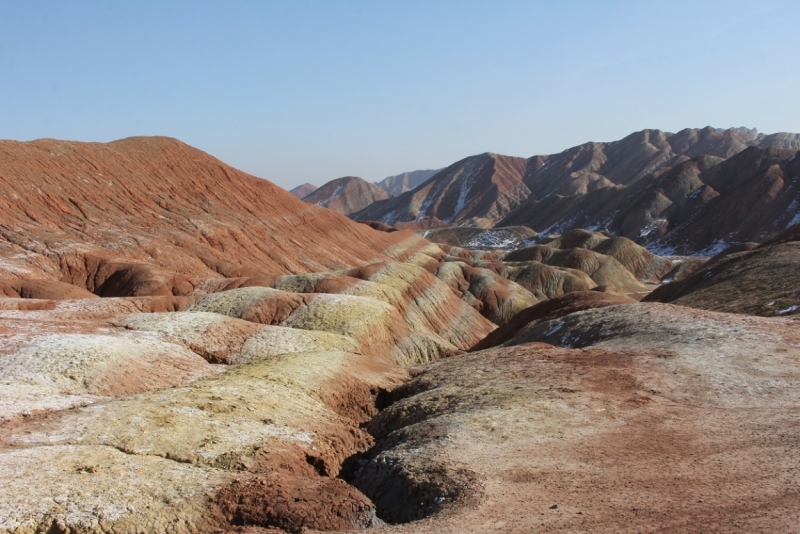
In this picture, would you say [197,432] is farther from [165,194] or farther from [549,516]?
[165,194]

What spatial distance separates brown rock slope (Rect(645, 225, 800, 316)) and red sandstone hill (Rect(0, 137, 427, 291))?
4232 centimetres

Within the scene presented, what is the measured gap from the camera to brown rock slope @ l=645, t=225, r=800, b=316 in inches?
1489

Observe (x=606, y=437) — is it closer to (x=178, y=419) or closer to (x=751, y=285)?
(x=178, y=419)

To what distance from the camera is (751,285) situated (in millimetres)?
43594

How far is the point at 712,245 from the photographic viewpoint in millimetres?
151375

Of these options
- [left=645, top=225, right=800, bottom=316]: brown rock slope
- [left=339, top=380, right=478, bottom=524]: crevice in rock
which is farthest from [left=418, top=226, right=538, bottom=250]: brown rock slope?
[left=339, top=380, right=478, bottom=524]: crevice in rock

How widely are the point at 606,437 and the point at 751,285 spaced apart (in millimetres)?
31275

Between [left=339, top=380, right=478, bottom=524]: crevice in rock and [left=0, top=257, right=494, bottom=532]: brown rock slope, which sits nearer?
[left=0, top=257, right=494, bottom=532]: brown rock slope

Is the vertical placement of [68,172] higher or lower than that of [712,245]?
higher

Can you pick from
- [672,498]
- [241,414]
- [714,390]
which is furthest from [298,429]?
[714,390]

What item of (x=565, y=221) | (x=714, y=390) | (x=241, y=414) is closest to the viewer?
(x=241, y=414)

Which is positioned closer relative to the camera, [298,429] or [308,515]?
[308,515]

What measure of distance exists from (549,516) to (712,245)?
156 m

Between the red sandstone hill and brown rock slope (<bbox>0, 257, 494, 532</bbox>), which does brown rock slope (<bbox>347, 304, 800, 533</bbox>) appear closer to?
brown rock slope (<bbox>0, 257, 494, 532</bbox>)
